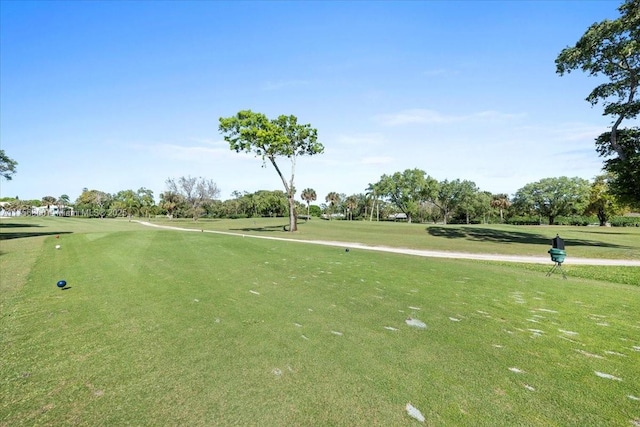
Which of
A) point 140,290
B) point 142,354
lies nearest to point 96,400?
point 142,354

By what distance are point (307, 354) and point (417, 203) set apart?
106979 mm

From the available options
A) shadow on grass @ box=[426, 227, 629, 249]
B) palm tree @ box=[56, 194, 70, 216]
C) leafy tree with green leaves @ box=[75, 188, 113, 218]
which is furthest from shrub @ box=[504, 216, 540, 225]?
palm tree @ box=[56, 194, 70, 216]

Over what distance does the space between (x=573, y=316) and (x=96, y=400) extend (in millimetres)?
9599

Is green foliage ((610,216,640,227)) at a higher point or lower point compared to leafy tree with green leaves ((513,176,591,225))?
lower

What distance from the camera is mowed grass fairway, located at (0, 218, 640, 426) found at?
3555mm

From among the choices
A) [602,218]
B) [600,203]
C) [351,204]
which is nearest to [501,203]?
[602,218]

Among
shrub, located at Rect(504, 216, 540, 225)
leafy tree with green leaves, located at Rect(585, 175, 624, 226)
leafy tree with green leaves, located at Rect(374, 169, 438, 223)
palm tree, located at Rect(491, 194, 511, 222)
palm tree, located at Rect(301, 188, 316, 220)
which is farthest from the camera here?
palm tree, located at Rect(301, 188, 316, 220)

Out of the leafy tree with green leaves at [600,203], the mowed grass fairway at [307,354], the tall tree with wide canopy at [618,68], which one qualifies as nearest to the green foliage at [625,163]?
the tall tree with wide canopy at [618,68]

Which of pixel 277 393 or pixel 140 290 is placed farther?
pixel 140 290

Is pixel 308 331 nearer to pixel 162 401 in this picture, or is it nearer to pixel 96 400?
pixel 162 401

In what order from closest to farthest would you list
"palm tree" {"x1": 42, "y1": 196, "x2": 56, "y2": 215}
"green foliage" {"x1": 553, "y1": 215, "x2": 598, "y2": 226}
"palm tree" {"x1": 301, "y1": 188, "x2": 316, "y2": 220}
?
1. "green foliage" {"x1": 553, "y1": 215, "x2": 598, "y2": 226}
2. "palm tree" {"x1": 301, "y1": 188, "x2": 316, "y2": 220}
3. "palm tree" {"x1": 42, "y1": 196, "x2": 56, "y2": 215}

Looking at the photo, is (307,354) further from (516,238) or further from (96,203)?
(96,203)

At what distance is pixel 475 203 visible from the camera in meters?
95.2

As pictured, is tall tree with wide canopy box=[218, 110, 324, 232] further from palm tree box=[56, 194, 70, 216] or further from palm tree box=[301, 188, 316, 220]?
palm tree box=[56, 194, 70, 216]
